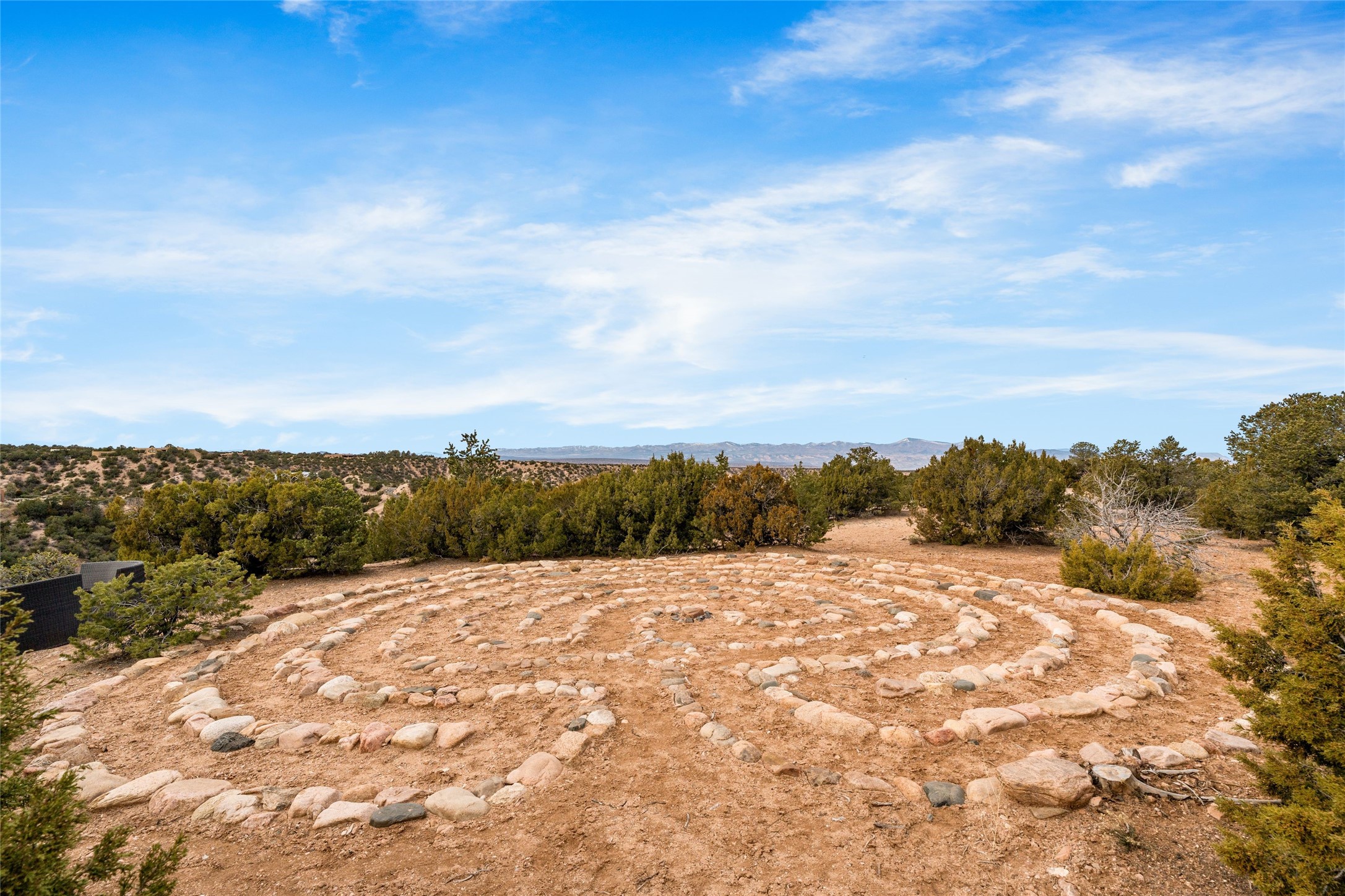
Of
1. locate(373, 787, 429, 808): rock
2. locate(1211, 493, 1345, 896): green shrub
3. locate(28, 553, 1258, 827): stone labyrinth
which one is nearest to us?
locate(1211, 493, 1345, 896): green shrub

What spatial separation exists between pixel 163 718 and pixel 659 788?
402 cm

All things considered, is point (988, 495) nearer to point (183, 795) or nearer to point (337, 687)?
point (337, 687)

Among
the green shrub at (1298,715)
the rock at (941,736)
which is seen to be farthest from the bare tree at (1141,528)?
the green shrub at (1298,715)

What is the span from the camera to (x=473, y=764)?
12.8 ft

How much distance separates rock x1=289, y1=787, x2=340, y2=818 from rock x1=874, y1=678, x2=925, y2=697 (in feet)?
12.1

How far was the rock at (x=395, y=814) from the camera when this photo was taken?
129 inches

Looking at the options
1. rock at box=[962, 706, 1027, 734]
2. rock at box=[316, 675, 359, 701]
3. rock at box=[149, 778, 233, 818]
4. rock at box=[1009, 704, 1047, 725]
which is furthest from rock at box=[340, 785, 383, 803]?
rock at box=[1009, 704, 1047, 725]

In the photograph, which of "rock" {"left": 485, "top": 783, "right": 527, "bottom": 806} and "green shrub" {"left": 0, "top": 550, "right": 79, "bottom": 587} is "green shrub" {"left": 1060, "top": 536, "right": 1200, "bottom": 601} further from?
"green shrub" {"left": 0, "top": 550, "right": 79, "bottom": 587}

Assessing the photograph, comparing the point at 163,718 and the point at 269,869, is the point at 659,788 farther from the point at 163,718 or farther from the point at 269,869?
the point at 163,718

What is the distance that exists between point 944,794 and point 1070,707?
169 centimetres

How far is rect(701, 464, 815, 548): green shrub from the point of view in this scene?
12.7 meters

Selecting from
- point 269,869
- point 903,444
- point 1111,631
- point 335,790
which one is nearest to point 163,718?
point 335,790

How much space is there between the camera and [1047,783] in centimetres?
331

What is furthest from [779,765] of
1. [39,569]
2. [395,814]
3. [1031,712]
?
[39,569]
